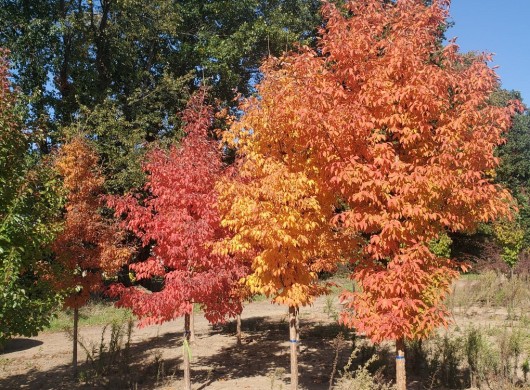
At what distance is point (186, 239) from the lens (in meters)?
7.87

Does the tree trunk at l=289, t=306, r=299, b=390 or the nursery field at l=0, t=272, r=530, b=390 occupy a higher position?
the tree trunk at l=289, t=306, r=299, b=390

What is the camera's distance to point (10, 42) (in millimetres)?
18188

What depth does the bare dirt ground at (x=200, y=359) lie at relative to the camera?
376 inches

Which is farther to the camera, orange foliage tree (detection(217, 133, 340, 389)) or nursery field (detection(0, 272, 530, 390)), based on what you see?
nursery field (detection(0, 272, 530, 390))

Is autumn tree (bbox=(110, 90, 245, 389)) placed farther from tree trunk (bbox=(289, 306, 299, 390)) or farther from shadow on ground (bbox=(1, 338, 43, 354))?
shadow on ground (bbox=(1, 338, 43, 354))

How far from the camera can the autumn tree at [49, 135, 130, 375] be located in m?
9.96

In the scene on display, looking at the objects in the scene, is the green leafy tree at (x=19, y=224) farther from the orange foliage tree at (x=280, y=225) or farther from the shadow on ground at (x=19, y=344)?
the shadow on ground at (x=19, y=344)

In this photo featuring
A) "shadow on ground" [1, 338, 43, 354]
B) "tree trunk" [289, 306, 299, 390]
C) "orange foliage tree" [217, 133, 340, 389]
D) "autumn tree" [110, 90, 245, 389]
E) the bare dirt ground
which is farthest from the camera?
"shadow on ground" [1, 338, 43, 354]

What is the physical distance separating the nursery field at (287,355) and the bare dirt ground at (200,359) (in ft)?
0.08

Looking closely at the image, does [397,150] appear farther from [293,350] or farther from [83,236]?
[83,236]

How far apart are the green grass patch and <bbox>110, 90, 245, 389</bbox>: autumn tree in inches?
380

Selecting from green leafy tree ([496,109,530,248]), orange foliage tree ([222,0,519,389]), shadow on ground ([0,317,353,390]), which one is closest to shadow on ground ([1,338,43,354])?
shadow on ground ([0,317,353,390])

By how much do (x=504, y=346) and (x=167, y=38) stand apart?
19.5m

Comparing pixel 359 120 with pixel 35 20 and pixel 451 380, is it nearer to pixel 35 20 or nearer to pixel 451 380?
pixel 451 380
